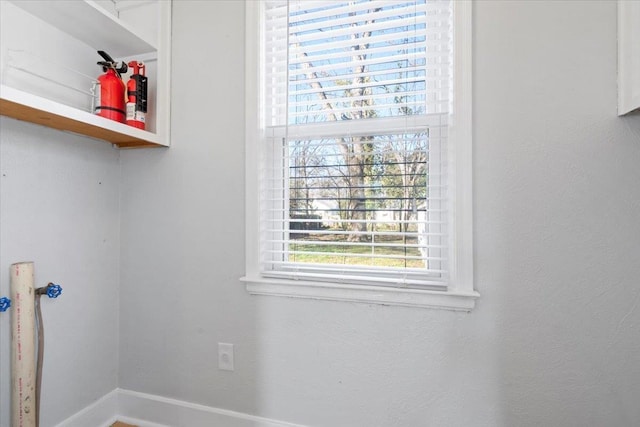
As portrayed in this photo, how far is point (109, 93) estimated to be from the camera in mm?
1271

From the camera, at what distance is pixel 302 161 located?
138 cm

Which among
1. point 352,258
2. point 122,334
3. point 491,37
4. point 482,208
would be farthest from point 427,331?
point 122,334

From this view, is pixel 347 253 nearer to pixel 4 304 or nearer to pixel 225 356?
pixel 225 356

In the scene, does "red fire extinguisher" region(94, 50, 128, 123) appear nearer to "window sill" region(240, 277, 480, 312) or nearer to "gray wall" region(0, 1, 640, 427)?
"gray wall" region(0, 1, 640, 427)

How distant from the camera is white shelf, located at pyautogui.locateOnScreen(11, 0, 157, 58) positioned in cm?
113

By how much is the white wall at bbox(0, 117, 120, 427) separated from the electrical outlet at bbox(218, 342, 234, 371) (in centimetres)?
59

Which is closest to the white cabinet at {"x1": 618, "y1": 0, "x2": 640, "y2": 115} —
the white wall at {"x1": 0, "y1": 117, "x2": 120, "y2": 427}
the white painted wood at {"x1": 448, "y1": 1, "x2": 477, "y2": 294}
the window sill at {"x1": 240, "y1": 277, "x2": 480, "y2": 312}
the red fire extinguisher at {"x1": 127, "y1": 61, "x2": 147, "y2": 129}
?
the white painted wood at {"x1": 448, "y1": 1, "x2": 477, "y2": 294}

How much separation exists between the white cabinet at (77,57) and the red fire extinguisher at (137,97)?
7cm

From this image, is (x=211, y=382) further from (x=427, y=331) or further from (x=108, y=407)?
(x=427, y=331)

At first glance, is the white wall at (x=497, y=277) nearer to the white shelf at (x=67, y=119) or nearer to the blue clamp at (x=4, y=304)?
the white shelf at (x=67, y=119)

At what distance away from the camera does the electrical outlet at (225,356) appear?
4.56ft

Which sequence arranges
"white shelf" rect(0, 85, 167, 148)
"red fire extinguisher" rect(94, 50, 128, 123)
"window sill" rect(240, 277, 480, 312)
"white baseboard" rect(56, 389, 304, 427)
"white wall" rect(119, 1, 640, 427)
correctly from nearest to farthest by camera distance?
"white shelf" rect(0, 85, 167, 148)
"white wall" rect(119, 1, 640, 427)
"window sill" rect(240, 277, 480, 312)
"red fire extinguisher" rect(94, 50, 128, 123)
"white baseboard" rect(56, 389, 304, 427)

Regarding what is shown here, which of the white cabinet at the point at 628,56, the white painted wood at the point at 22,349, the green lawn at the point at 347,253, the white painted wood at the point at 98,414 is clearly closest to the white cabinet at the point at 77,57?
the white painted wood at the point at 22,349

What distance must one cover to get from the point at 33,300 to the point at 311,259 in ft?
3.48
